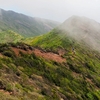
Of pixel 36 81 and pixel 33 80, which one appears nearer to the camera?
pixel 33 80

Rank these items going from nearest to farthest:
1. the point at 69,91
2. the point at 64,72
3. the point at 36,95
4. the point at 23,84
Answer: the point at 36,95, the point at 23,84, the point at 69,91, the point at 64,72

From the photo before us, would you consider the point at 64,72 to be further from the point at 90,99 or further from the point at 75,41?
the point at 75,41

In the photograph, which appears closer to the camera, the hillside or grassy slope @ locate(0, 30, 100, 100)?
the hillside

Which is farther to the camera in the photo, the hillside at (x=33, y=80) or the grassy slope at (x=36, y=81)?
the grassy slope at (x=36, y=81)

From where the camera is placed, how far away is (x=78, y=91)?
6341 cm

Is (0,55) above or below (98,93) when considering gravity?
above

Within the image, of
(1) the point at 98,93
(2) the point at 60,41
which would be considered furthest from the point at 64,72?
(2) the point at 60,41

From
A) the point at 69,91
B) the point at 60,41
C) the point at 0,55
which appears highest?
the point at 0,55

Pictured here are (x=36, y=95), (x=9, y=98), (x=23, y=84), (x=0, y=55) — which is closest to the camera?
(x=9, y=98)

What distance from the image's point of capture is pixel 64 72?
6925 cm

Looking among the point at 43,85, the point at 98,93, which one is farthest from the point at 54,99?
the point at 98,93

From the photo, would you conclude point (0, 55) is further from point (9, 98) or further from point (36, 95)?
point (9, 98)

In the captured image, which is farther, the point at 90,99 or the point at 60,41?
the point at 60,41

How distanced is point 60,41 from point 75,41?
38.2 ft
